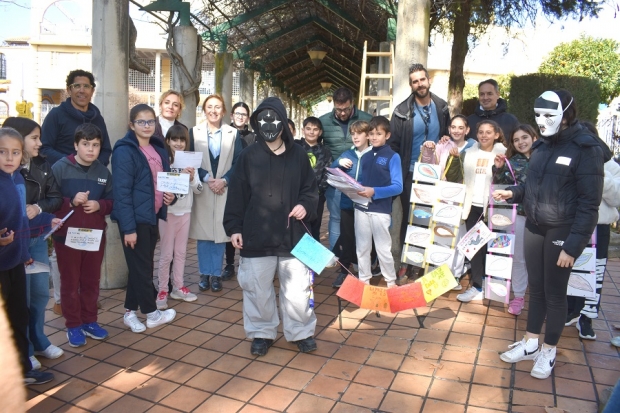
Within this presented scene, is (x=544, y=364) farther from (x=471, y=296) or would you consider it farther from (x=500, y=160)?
(x=500, y=160)

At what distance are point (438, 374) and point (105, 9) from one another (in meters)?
4.85

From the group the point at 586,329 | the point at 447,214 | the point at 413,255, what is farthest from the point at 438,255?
the point at 586,329

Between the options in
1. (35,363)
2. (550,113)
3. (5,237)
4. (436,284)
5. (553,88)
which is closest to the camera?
(5,237)

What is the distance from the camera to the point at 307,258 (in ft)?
13.3

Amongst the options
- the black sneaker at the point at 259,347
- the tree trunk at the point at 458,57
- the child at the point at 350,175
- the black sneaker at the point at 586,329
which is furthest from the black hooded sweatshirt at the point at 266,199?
the tree trunk at the point at 458,57

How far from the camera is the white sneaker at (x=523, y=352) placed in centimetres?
403

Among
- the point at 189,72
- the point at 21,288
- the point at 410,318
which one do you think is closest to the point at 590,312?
the point at 410,318

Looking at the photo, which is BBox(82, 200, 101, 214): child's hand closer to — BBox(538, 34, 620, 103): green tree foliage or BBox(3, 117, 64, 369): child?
BBox(3, 117, 64, 369): child

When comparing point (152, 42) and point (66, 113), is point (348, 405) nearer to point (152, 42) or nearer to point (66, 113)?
point (66, 113)

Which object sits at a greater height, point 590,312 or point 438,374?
point 590,312

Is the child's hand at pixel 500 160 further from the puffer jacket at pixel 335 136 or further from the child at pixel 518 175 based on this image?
the puffer jacket at pixel 335 136

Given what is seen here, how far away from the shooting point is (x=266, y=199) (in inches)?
162

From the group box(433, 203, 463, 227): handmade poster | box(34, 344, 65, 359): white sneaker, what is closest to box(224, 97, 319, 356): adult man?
box(34, 344, 65, 359): white sneaker

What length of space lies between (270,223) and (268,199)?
187 mm
